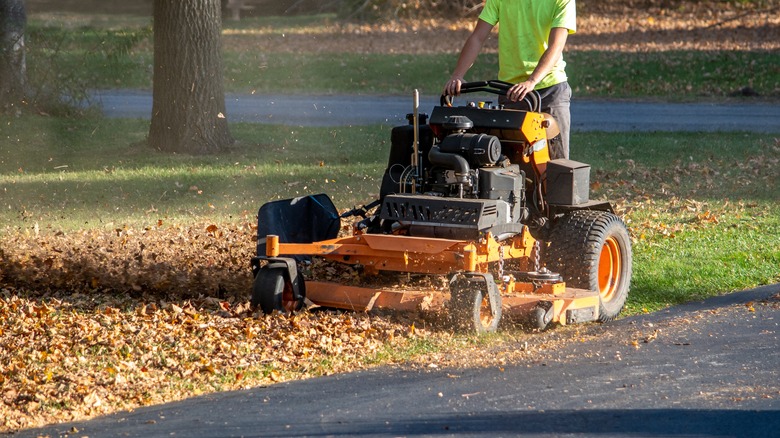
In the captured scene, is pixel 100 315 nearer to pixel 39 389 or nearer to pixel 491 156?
pixel 39 389

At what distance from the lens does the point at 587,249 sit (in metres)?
6.99

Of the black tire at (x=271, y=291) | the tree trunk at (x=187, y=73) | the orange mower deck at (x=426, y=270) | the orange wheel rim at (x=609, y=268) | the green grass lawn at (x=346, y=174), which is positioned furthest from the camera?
the tree trunk at (x=187, y=73)

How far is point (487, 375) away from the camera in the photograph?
576 centimetres

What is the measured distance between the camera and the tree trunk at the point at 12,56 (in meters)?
16.2

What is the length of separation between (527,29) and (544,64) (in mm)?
394

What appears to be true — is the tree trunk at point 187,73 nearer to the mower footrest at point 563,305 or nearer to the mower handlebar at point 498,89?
the mower handlebar at point 498,89

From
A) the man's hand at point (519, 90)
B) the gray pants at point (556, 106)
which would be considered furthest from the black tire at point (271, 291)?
the gray pants at point (556, 106)

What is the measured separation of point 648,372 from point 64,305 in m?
3.65

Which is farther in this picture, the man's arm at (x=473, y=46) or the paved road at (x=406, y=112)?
the paved road at (x=406, y=112)

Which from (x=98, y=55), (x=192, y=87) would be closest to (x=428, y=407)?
(x=192, y=87)

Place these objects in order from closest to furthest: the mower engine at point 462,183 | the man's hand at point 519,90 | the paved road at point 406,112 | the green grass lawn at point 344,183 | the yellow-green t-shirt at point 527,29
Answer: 1. the mower engine at point 462,183
2. the man's hand at point 519,90
3. the yellow-green t-shirt at point 527,29
4. the green grass lawn at point 344,183
5. the paved road at point 406,112

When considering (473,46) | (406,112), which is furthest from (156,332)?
(406,112)

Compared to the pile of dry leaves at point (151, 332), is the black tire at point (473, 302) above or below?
above

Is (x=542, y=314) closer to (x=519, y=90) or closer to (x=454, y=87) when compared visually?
(x=519, y=90)
